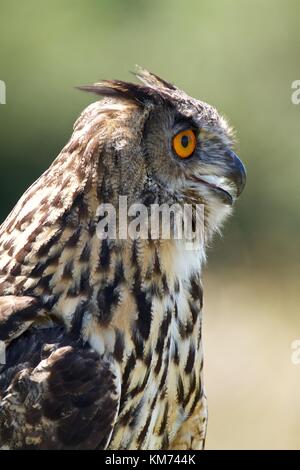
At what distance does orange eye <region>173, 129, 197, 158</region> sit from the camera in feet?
13.1

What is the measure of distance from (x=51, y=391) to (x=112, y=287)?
1.45 feet

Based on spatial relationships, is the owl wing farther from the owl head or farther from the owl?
the owl head

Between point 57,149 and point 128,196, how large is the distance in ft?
25.9

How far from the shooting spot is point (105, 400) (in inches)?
140

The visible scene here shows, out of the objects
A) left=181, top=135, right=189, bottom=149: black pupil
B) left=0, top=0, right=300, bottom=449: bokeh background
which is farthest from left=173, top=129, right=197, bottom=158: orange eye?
left=0, top=0, right=300, bottom=449: bokeh background

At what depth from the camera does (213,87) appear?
11.9m

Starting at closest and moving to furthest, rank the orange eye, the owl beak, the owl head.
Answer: the owl head → the orange eye → the owl beak

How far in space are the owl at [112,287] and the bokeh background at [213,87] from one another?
215 inches

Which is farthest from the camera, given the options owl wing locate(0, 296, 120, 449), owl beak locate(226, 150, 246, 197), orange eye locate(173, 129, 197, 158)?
owl beak locate(226, 150, 246, 197)

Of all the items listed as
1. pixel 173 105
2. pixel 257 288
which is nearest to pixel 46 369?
pixel 173 105

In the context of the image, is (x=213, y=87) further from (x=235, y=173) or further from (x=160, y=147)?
(x=160, y=147)

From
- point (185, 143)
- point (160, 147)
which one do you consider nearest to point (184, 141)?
point (185, 143)

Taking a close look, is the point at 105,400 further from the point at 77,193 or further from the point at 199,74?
the point at 199,74

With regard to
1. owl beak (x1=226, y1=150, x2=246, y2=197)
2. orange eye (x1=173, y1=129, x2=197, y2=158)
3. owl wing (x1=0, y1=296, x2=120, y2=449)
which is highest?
orange eye (x1=173, y1=129, x2=197, y2=158)
